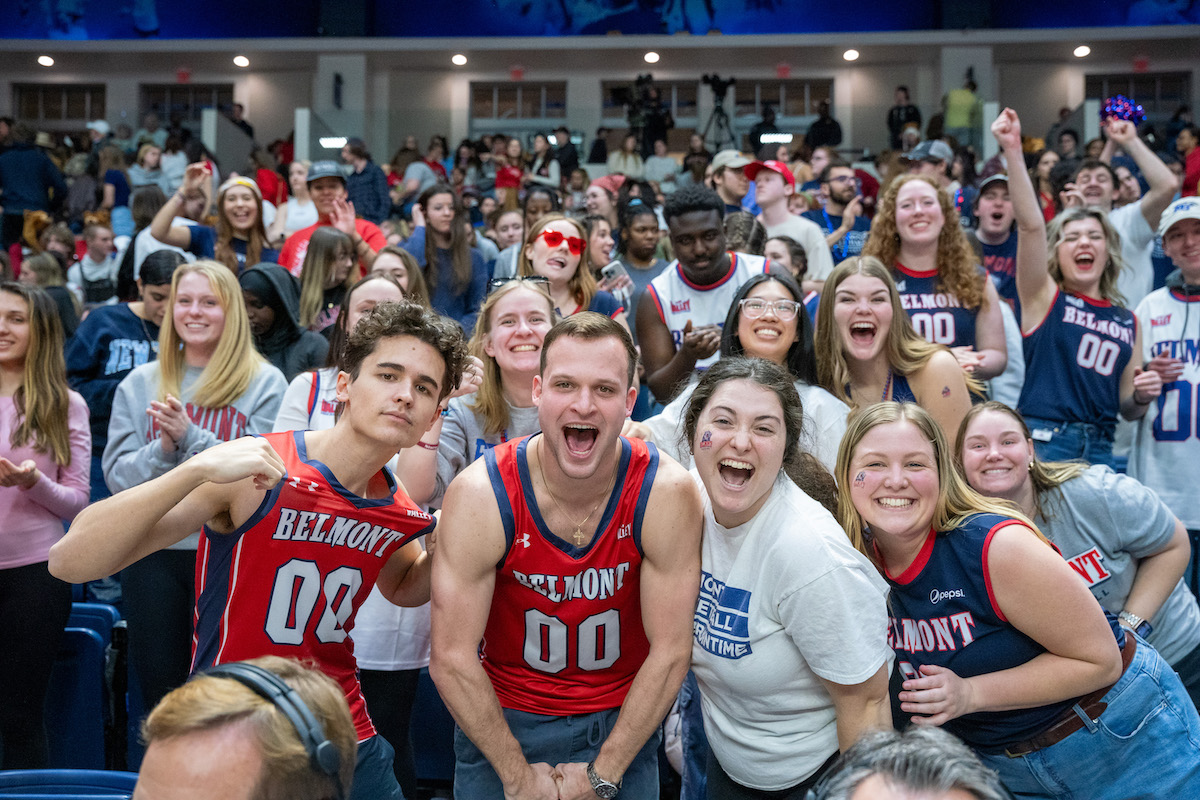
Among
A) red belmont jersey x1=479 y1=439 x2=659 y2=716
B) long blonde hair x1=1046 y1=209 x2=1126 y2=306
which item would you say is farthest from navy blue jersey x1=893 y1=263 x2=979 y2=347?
red belmont jersey x1=479 y1=439 x2=659 y2=716

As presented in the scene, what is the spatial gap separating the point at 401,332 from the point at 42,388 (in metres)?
1.84

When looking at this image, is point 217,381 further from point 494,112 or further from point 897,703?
point 494,112

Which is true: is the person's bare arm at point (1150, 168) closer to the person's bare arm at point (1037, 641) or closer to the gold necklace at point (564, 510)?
the person's bare arm at point (1037, 641)

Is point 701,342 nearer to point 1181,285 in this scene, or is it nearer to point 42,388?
point 1181,285

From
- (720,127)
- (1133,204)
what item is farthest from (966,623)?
(720,127)

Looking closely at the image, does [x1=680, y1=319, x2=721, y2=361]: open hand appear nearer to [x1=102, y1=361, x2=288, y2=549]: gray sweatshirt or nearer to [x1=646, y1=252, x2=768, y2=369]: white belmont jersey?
[x1=646, y1=252, x2=768, y2=369]: white belmont jersey

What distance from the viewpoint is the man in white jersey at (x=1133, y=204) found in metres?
5.30

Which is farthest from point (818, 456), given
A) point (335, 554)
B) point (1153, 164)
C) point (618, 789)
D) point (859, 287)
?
point (1153, 164)

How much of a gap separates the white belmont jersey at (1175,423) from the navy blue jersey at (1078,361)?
0.13 meters

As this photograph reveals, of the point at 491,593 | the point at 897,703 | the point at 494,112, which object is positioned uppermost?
the point at 494,112

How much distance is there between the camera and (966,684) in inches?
96.7

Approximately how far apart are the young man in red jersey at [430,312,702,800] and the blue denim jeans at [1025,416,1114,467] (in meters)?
2.33

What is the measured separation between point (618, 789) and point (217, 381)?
2.02 metres

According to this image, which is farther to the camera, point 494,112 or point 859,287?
point 494,112
